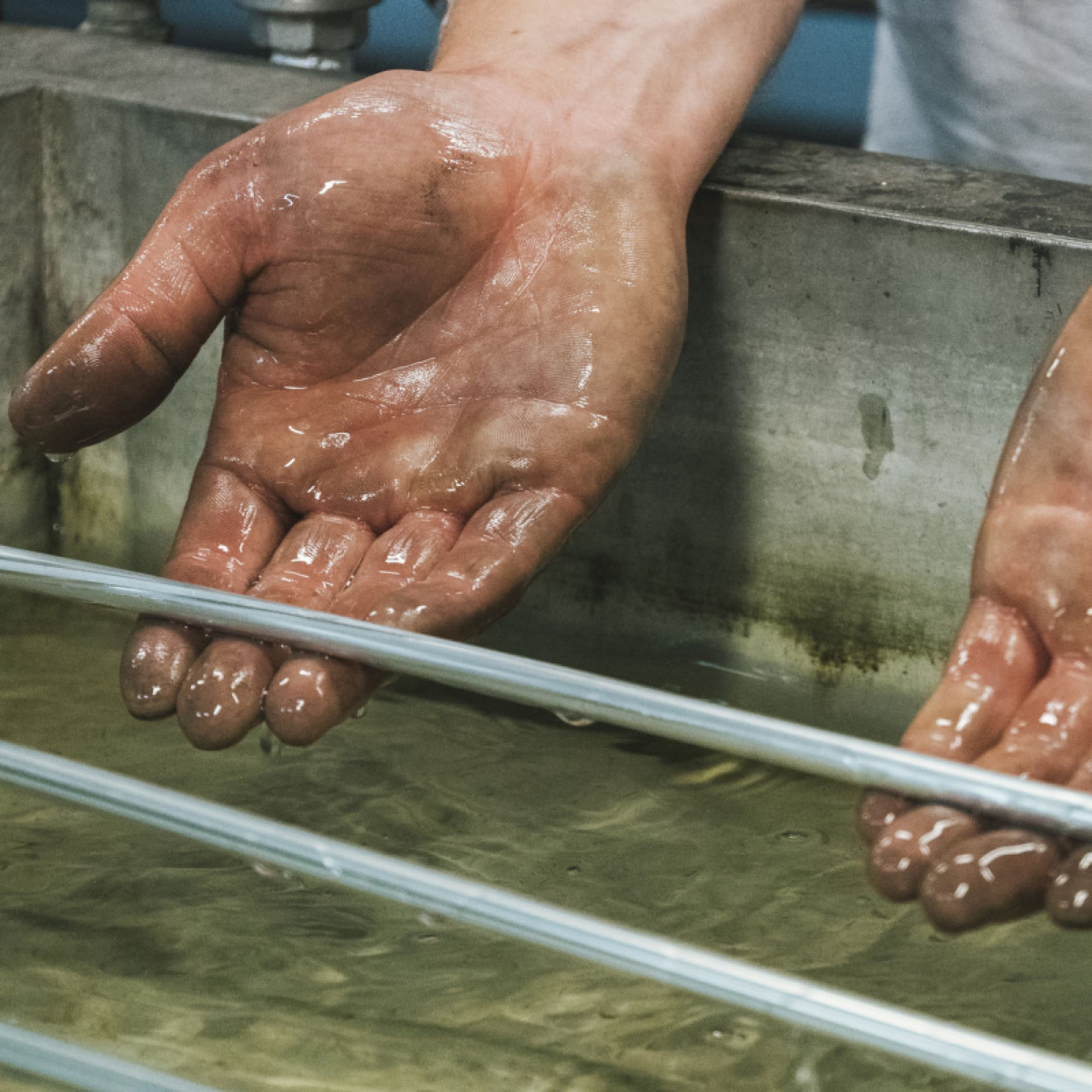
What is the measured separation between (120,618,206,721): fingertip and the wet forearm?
49 centimetres

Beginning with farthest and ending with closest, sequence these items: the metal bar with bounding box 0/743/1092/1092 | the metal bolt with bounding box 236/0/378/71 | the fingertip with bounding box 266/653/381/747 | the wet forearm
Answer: the metal bolt with bounding box 236/0/378/71
the wet forearm
the fingertip with bounding box 266/653/381/747
the metal bar with bounding box 0/743/1092/1092

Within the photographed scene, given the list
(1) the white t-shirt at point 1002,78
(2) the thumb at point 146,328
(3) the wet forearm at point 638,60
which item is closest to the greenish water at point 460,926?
(2) the thumb at point 146,328

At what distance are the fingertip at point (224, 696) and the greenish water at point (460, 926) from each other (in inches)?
7.0

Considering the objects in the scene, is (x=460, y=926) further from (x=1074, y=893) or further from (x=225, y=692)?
(x=1074, y=893)

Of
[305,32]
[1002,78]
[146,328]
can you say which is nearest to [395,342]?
[146,328]

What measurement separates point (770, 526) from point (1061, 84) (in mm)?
537

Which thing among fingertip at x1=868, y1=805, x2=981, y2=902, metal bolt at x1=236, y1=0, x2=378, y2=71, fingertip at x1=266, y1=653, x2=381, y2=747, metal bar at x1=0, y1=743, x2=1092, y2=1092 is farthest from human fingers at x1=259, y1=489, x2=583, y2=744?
metal bolt at x1=236, y1=0, x2=378, y2=71

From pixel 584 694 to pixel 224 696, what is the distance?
9.8 inches

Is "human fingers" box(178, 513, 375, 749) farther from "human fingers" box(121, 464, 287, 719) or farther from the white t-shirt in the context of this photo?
the white t-shirt

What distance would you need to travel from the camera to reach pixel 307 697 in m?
0.74

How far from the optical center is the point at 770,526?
3.71ft

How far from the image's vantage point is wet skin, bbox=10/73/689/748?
0.87 metres

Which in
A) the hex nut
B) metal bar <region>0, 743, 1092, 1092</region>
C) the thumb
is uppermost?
the hex nut

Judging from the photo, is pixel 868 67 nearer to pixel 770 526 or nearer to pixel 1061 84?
pixel 1061 84
